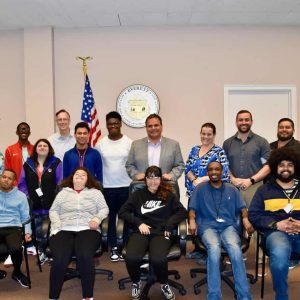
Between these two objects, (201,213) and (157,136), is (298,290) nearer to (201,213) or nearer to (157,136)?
(201,213)

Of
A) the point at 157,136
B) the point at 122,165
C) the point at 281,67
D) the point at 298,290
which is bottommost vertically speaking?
the point at 298,290

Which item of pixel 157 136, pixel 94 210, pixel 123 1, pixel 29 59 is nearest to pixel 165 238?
pixel 94 210

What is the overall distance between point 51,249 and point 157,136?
1.53m

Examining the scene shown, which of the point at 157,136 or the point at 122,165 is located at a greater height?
the point at 157,136

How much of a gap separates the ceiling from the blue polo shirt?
104 inches

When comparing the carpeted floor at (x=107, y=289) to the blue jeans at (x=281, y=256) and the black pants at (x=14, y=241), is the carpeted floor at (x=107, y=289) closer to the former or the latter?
the black pants at (x=14, y=241)

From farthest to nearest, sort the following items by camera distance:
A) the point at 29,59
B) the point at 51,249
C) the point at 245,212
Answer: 1. the point at 29,59
2. the point at 245,212
3. the point at 51,249

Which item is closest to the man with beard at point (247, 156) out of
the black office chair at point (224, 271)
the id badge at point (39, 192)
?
the black office chair at point (224, 271)

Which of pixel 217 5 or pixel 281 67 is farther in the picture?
pixel 281 67

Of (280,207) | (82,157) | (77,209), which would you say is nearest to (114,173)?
(82,157)

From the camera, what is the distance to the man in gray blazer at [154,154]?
3.94 metres

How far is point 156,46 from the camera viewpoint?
589 centimetres

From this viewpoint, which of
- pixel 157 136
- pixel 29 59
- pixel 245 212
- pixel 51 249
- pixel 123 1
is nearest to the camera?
pixel 51 249

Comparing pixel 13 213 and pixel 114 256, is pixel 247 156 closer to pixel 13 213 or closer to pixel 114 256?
pixel 114 256
